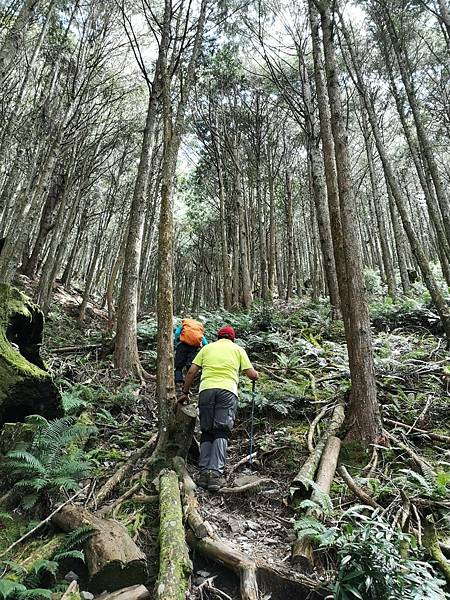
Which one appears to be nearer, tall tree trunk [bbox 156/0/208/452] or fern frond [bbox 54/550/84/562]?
fern frond [bbox 54/550/84/562]

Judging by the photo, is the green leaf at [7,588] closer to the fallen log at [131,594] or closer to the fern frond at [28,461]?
the fallen log at [131,594]

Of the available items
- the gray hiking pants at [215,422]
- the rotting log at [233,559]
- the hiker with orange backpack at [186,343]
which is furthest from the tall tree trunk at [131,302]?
the rotting log at [233,559]

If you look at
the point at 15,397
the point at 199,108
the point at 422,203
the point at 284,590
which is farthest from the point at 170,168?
the point at 422,203

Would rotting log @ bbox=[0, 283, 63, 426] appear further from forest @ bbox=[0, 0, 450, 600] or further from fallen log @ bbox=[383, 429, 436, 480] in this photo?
fallen log @ bbox=[383, 429, 436, 480]

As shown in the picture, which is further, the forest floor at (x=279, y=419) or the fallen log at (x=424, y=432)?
the fallen log at (x=424, y=432)

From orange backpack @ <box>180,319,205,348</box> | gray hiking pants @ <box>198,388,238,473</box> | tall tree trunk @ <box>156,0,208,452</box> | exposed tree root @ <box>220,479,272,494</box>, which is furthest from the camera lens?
orange backpack @ <box>180,319,205,348</box>

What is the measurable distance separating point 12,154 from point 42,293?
31.5 feet

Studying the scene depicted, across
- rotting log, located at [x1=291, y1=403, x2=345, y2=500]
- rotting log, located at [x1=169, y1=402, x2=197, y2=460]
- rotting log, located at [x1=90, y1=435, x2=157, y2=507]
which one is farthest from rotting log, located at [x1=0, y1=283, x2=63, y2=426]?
rotting log, located at [x1=291, y1=403, x2=345, y2=500]

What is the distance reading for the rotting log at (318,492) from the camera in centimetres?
296

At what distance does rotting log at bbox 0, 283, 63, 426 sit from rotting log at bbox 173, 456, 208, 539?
1.54 meters

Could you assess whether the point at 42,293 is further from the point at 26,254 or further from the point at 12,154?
the point at 12,154

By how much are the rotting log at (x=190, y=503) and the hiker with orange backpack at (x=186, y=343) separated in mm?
2758

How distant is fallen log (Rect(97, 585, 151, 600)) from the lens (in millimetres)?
2492

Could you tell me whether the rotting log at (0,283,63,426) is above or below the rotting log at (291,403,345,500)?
above
